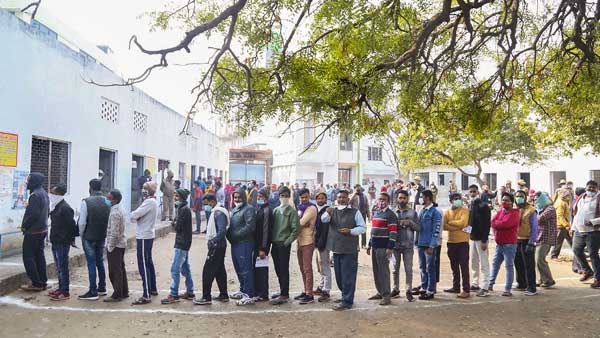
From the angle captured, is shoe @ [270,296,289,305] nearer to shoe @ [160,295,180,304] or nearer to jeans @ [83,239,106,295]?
shoe @ [160,295,180,304]

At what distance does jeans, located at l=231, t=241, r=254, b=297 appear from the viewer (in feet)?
22.4

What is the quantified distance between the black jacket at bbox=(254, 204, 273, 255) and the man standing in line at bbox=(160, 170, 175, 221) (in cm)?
795

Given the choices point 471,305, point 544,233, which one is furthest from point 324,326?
point 544,233

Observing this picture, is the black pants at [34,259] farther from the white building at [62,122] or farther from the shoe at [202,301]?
the shoe at [202,301]

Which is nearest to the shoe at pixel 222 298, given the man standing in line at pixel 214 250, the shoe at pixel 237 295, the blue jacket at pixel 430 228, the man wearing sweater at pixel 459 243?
the man standing in line at pixel 214 250

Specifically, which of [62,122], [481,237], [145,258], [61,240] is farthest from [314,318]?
[62,122]

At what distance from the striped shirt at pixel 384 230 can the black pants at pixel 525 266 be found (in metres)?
2.35

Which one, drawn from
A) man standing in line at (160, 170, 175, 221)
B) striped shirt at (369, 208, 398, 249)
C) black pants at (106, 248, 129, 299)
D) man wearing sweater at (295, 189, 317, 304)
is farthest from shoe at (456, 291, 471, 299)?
Answer: man standing in line at (160, 170, 175, 221)

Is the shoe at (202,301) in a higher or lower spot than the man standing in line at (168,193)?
lower

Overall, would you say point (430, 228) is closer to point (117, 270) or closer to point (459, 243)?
point (459, 243)

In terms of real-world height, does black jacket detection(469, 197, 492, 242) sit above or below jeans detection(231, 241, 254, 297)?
above

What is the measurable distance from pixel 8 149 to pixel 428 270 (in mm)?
7710

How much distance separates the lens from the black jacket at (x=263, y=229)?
22.7 ft

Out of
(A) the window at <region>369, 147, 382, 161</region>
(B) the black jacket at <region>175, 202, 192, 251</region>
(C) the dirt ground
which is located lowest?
(C) the dirt ground
